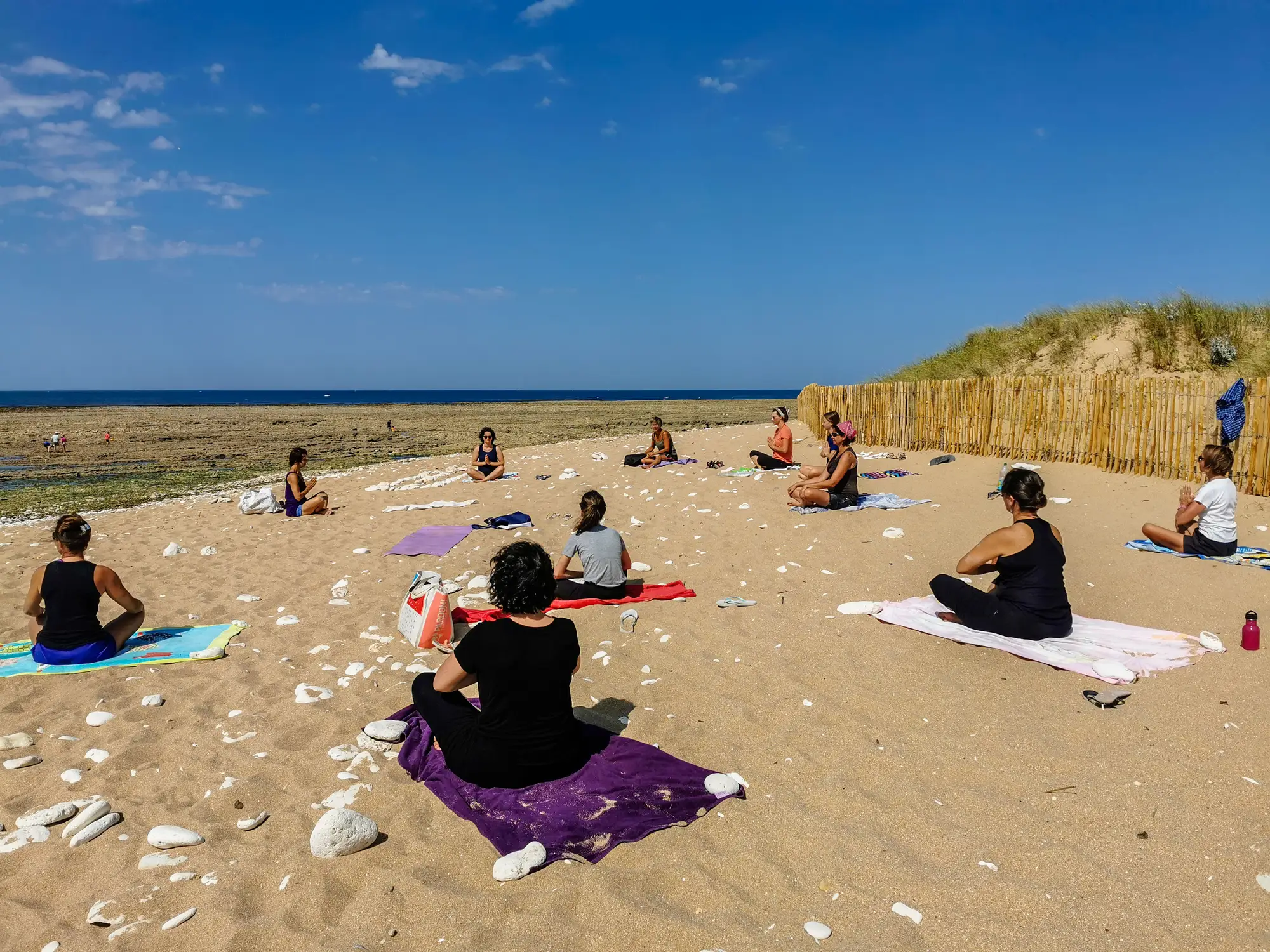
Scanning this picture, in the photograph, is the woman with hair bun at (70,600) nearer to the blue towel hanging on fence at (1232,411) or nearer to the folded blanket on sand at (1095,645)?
the folded blanket on sand at (1095,645)

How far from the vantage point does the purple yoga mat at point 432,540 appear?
9.13m

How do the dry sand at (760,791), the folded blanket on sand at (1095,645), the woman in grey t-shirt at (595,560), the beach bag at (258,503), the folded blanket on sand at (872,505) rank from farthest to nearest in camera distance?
the beach bag at (258,503) < the folded blanket on sand at (872,505) < the woman in grey t-shirt at (595,560) < the folded blanket on sand at (1095,645) < the dry sand at (760,791)

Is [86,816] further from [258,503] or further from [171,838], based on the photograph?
[258,503]

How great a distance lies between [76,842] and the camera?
3455mm

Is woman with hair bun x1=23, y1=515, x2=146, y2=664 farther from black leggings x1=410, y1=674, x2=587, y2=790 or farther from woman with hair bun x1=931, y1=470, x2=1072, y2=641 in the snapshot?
woman with hair bun x1=931, y1=470, x2=1072, y2=641

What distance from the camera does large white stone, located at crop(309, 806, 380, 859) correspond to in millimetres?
3352

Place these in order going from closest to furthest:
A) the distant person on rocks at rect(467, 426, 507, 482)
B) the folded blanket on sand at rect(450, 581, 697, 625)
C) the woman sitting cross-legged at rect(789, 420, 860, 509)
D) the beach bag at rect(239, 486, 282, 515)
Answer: the folded blanket on sand at rect(450, 581, 697, 625) < the woman sitting cross-legged at rect(789, 420, 860, 509) < the beach bag at rect(239, 486, 282, 515) < the distant person on rocks at rect(467, 426, 507, 482)

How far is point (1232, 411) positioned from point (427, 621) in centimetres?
1080

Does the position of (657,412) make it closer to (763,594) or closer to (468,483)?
(468,483)

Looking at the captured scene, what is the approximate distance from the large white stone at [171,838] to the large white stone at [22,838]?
49 cm

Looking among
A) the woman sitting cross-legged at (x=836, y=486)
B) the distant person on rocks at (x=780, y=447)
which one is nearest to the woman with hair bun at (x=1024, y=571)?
the woman sitting cross-legged at (x=836, y=486)

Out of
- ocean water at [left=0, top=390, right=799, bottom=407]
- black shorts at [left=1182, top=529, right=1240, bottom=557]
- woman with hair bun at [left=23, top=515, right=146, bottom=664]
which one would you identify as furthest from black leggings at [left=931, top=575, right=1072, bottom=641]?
ocean water at [left=0, top=390, right=799, bottom=407]

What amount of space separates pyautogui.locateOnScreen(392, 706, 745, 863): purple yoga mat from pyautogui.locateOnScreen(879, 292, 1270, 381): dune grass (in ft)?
47.7

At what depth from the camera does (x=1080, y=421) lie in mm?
12352
